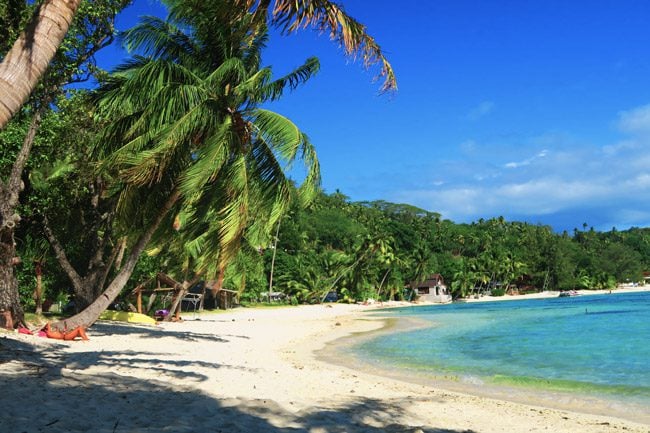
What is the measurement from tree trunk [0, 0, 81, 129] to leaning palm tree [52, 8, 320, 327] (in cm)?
618

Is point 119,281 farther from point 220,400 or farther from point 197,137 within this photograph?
point 220,400

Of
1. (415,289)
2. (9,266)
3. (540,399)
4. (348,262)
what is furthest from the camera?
(415,289)

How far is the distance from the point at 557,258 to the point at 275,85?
100791 mm

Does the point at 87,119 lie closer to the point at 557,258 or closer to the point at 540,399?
the point at 540,399

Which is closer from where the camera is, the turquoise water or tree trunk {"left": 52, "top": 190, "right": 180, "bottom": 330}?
the turquoise water

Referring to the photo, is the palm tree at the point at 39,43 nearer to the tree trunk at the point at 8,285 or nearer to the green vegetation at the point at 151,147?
the green vegetation at the point at 151,147

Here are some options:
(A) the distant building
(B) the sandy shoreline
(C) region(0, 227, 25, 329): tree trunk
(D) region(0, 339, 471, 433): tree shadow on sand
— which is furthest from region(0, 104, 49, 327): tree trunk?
(A) the distant building

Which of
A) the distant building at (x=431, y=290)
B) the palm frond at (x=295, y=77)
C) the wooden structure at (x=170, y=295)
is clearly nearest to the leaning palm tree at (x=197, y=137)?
the palm frond at (x=295, y=77)

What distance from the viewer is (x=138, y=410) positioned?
224 inches

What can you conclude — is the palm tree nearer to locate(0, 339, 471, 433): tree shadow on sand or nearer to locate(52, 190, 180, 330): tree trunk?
locate(0, 339, 471, 433): tree shadow on sand

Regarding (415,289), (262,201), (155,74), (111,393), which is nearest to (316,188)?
(262,201)

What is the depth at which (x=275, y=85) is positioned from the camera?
44.2 ft

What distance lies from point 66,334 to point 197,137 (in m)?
5.72

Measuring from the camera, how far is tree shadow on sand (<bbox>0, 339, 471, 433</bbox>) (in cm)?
501
